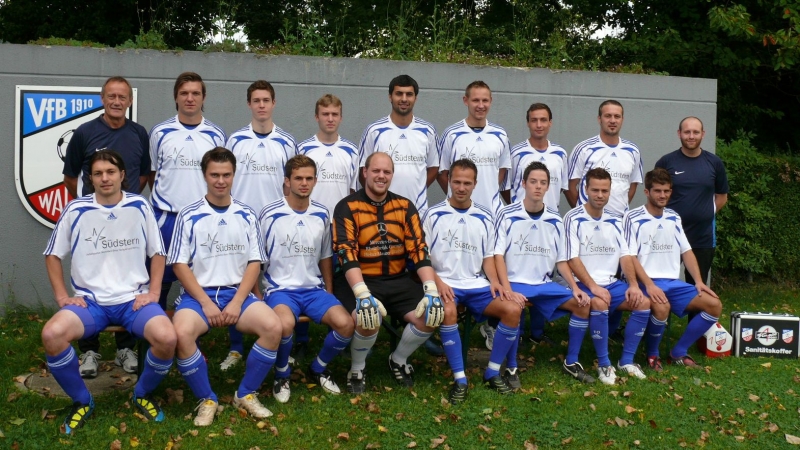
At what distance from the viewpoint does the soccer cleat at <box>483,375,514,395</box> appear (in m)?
5.59

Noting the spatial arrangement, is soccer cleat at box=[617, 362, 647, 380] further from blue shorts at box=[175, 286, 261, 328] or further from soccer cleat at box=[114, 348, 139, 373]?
soccer cleat at box=[114, 348, 139, 373]

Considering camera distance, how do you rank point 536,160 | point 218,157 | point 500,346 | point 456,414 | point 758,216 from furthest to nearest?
point 758,216 < point 536,160 < point 500,346 < point 218,157 < point 456,414

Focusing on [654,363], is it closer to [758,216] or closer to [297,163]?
[297,163]

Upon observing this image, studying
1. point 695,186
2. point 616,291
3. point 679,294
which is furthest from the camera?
point 695,186

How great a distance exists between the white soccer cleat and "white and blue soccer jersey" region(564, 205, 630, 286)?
259cm

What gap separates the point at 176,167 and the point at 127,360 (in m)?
1.38

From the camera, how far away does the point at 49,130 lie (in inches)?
277

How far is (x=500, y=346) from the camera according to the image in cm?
572

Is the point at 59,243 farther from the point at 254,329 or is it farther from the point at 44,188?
the point at 44,188

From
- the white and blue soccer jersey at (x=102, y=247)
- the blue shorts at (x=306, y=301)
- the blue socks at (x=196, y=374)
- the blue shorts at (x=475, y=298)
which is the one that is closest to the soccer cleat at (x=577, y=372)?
the blue shorts at (x=475, y=298)

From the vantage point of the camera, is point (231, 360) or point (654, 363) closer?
point (231, 360)

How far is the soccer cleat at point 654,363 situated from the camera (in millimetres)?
6283

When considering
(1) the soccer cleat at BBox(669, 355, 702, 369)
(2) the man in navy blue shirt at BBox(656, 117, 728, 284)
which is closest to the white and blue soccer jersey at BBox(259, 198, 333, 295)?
(1) the soccer cleat at BBox(669, 355, 702, 369)

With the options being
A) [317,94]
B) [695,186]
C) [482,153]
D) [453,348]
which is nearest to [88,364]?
[453,348]
